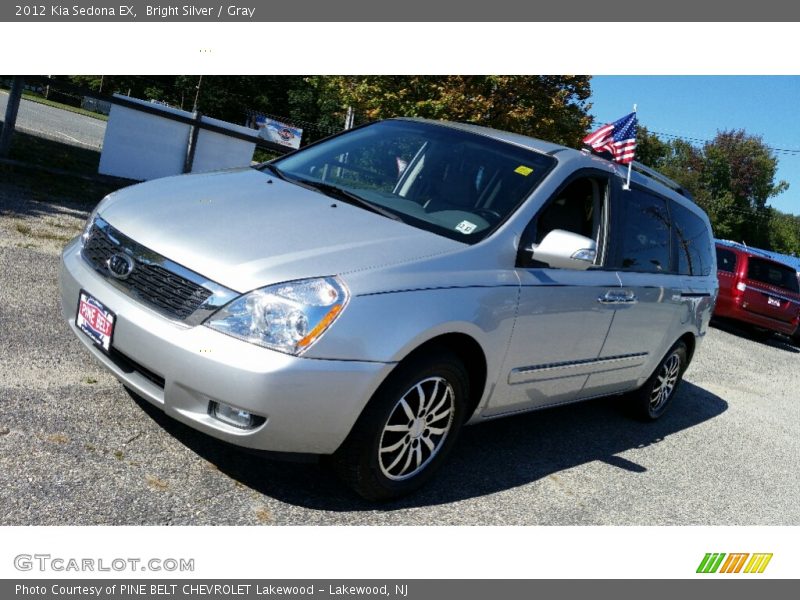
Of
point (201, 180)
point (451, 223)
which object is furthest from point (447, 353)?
point (201, 180)

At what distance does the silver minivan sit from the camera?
10.0 ft

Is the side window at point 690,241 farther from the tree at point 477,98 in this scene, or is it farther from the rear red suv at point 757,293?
the tree at point 477,98

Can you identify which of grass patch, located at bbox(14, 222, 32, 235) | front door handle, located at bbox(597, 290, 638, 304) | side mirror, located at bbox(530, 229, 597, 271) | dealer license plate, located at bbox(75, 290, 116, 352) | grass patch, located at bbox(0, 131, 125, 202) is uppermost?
side mirror, located at bbox(530, 229, 597, 271)

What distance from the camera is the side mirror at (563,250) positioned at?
12.9 ft

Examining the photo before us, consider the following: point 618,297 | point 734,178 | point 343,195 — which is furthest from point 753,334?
point 734,178

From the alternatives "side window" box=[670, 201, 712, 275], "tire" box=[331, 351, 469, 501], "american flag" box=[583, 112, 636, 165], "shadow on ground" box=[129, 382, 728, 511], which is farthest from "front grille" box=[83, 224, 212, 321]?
"side window" box=[670, 201, 712, 275]

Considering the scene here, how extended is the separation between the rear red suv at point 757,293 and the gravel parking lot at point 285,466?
7.73m

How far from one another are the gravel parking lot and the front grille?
0.77m

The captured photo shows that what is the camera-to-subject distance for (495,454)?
15.5 ft

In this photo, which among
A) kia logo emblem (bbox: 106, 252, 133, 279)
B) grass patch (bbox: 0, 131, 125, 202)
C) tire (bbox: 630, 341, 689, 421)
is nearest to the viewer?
kia logo emblem (bbox: 106, 252, 133, 279)

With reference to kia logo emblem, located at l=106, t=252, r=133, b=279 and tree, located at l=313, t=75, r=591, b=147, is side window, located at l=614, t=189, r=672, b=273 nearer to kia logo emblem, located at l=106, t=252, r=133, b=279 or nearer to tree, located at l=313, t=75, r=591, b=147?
kia logo emblem, located at l=106, t=252, r=133, b=279

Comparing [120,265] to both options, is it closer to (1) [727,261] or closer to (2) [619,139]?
(2) [619,139]

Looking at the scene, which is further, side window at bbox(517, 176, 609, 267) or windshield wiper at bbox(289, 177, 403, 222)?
side window at bbox(517, 176, 609, 267)

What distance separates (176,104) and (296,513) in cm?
4508
